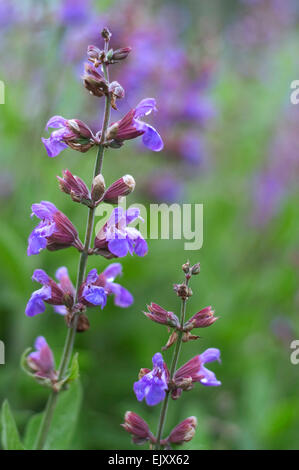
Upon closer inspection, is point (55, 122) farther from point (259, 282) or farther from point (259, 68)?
point (259, 68)

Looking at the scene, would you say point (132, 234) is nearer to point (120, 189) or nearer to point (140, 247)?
point (140, 247)

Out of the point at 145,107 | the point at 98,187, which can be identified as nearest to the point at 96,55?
the point at 145,107

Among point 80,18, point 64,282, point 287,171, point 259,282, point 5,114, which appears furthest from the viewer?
point 287,171

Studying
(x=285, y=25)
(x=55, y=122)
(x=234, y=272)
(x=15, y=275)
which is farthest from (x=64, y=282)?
(x=285, y=25)

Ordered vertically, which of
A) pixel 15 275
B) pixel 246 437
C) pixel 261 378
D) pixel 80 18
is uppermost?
pixel 80 18

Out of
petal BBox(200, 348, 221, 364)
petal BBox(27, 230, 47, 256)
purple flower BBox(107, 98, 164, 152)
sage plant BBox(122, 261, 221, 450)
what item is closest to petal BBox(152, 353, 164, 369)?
sage plant BBox(122, 261, 221, 450)

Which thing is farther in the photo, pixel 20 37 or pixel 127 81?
pixel 20 37

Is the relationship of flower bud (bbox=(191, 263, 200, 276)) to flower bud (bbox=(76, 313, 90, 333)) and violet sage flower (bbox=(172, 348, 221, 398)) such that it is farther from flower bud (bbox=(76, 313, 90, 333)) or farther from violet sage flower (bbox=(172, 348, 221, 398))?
flower bud (bbox=(76, 313, 90, 333))
